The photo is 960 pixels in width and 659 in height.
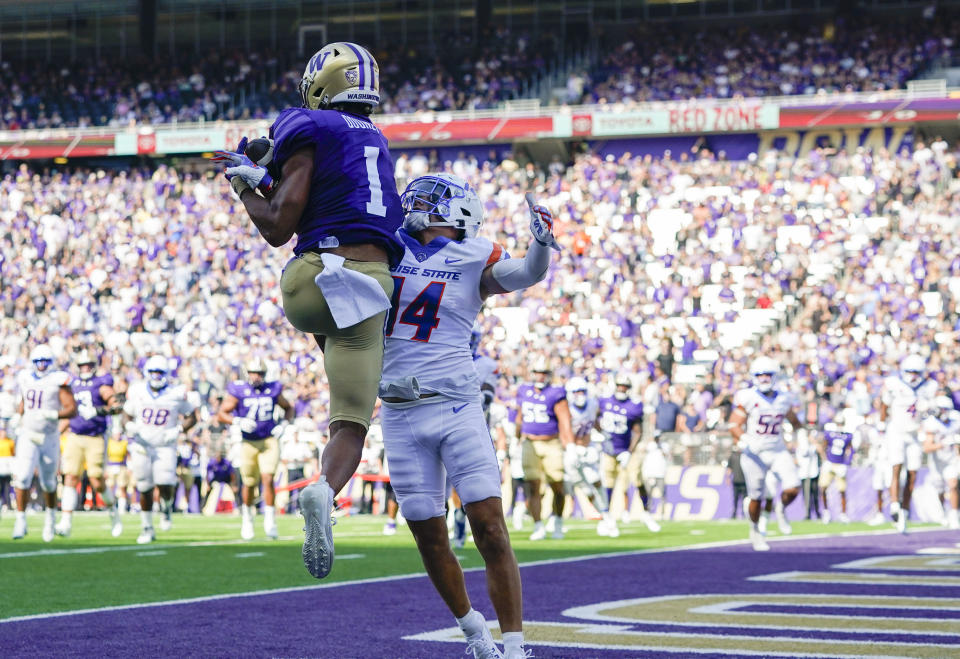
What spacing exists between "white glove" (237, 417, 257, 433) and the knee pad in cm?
933

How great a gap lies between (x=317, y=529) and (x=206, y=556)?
800cm

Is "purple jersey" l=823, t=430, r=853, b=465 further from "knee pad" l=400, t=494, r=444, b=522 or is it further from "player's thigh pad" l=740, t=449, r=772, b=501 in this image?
"knee pad" l=400, t=494, r=444, b=522

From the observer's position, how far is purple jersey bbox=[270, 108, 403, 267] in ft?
15.7

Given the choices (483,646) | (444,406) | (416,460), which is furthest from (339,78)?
(483,646)

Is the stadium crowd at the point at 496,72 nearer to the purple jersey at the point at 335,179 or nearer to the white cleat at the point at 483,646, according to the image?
the white cleat at the point at 483,646

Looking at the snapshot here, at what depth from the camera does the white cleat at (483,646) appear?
17.1ft

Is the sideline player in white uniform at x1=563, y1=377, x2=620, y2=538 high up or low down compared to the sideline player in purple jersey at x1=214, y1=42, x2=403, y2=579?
down

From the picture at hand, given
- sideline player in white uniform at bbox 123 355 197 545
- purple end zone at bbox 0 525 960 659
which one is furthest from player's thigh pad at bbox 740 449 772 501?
sideline player in white uniform at bbox 123 355 197 545

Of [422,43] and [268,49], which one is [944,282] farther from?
[268,49]

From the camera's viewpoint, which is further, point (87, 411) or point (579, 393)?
point (579, 393)

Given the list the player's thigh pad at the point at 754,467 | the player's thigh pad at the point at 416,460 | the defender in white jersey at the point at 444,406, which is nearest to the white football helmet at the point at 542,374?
the player's thigh pad at the point at 754,467

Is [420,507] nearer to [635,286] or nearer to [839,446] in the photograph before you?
[839,446]

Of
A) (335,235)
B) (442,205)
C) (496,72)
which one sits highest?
(496,72)

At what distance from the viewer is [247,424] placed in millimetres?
14508
